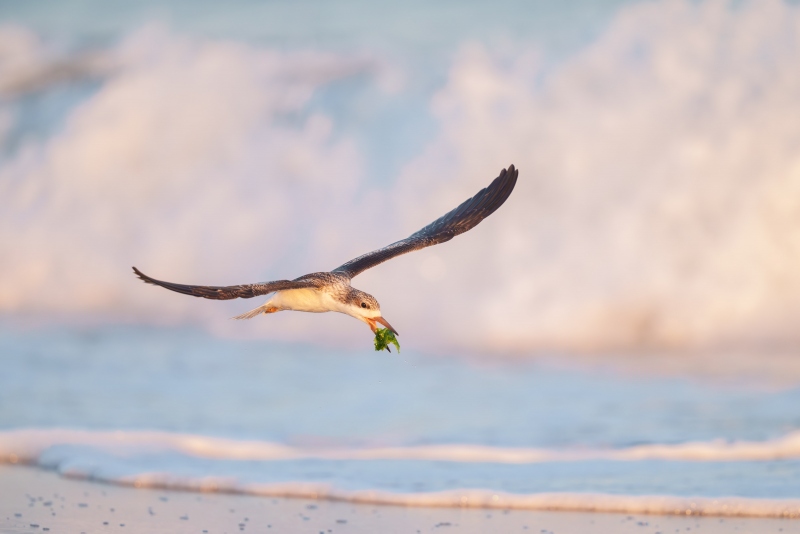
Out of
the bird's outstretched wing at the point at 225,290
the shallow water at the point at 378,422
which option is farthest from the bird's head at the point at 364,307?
the shallow water at the point at 378,422

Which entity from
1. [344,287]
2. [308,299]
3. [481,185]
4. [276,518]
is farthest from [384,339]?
[481,185]

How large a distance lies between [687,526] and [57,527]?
16.6ft

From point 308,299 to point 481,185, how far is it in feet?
34.7

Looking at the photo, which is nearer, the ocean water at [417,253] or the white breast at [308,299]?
the white breast at [308,299]

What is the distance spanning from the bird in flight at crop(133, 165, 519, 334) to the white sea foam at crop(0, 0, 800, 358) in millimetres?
6107

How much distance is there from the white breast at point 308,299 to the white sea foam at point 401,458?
6.98 ft

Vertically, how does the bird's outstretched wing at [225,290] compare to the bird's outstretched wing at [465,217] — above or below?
below

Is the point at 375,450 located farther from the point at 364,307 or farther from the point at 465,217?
the point at 364,307

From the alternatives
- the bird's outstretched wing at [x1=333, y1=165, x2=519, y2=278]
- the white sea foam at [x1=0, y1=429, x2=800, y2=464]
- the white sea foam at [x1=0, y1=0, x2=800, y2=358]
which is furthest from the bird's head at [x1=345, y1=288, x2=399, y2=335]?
the white sea foam at [x1=0, y1=0, x2=800, y2=358]

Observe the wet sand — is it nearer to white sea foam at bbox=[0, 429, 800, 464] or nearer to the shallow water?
the shallow water

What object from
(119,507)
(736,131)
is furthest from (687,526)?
(736,131)

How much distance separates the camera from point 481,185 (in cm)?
1939

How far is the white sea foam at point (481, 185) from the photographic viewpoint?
16.9 m

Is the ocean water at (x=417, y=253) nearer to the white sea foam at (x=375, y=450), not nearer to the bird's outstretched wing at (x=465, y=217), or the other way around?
the white sea foam at (x=375, y=450)
